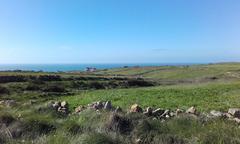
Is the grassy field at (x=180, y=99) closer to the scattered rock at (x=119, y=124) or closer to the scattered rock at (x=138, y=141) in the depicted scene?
the scattered rock at (x=119, y=124)

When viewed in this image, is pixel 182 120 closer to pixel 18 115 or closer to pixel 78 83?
pixel 18 115

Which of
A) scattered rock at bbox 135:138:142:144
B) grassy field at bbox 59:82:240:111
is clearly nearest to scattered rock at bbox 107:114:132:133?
scattered rock at bbox 135:138:142:144

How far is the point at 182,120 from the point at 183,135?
1320mm

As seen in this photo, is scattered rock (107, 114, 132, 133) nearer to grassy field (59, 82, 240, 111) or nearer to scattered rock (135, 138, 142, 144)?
scattered rock (135, 138, 142, 144)

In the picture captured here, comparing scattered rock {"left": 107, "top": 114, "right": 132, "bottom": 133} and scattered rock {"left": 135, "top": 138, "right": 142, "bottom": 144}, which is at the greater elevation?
scattered rock {"left": 107, "top": 114, "right": 132, "bottom": 133}

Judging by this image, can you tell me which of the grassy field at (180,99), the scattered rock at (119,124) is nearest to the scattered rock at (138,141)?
the scattered rock at (119,124)

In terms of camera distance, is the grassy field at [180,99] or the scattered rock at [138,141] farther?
the grassy field at [180,99]

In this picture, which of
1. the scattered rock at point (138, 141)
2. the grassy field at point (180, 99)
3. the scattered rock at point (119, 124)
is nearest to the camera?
the scattered rock at point (138, 141)

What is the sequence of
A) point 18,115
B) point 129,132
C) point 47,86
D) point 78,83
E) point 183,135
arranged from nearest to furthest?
point 183,135 < point 129,132 < point 18,115 < point 47,86 < point 78,83

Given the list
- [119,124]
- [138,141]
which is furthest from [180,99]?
[138,141]

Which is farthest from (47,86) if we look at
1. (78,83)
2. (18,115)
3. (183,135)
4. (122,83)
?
(183,135)

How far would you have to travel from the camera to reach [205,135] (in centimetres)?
870

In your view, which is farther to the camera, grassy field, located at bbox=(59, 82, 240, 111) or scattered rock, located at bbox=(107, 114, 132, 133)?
grassy field, located at bbox=(59, 82, 240, 111)

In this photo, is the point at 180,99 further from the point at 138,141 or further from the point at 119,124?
the point at 138,141
